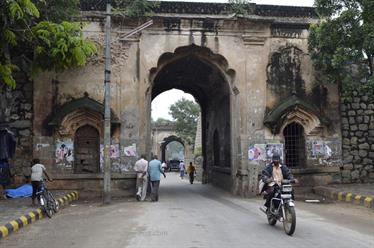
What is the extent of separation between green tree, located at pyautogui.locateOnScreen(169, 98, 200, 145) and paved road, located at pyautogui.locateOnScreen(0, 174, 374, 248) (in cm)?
3401

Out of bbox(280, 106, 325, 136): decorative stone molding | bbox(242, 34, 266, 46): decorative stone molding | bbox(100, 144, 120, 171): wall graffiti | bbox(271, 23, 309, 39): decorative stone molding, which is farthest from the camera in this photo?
bbox(271, 23, 309, 39): decorative stone molding

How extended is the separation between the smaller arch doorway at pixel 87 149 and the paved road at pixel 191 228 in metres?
2.62

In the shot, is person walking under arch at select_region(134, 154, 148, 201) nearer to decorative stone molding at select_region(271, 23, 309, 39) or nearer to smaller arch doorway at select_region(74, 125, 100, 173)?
smaller arch doorway at select_region(74, 125, 100, 173)

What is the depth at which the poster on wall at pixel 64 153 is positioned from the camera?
50.5 feet

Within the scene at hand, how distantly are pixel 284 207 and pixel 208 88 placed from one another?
1429cm

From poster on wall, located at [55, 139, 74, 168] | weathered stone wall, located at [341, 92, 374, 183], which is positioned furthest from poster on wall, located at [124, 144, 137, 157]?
weathered stone wall, located at [341, 92, 374, 183]

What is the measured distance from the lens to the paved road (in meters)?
7.51

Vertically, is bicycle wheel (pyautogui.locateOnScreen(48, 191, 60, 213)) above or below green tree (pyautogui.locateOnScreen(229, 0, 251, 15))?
below

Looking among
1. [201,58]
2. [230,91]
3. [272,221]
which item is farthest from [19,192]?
[272,221]

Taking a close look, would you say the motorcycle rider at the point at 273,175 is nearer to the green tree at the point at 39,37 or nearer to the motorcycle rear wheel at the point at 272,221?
the motorcycle rear wheel at the point at 272,221

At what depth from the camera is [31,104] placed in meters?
15.5

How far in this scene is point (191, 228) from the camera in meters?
→ 8.94

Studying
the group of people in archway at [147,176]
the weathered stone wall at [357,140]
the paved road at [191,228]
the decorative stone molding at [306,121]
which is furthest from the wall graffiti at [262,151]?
the group of people in archway at [147,176]

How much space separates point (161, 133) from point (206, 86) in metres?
27.6
